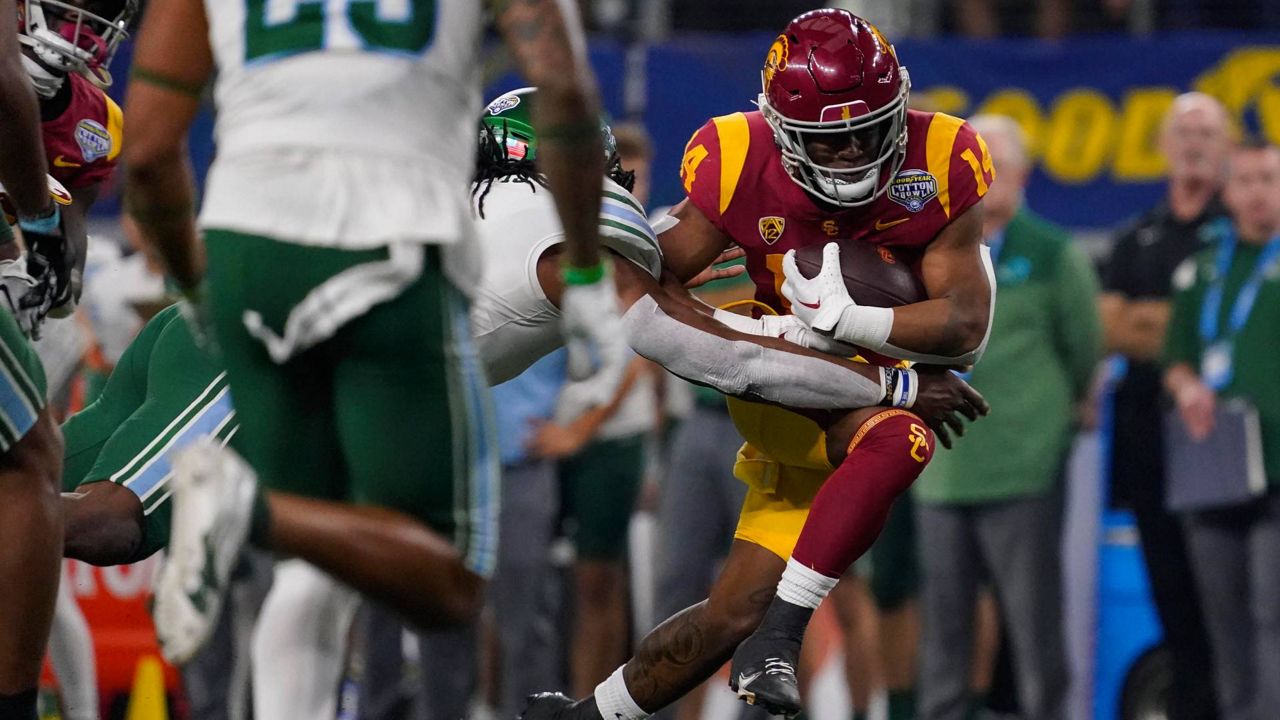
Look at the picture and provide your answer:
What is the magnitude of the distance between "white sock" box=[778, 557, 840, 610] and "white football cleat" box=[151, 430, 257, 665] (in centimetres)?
139

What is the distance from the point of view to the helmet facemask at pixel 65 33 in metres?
4.45

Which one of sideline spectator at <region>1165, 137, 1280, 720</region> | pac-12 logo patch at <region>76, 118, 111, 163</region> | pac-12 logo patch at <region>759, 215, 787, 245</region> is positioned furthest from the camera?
sideline spectator at <region>1165, 137, 1280, 720</region>

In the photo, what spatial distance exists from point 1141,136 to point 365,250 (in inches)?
234

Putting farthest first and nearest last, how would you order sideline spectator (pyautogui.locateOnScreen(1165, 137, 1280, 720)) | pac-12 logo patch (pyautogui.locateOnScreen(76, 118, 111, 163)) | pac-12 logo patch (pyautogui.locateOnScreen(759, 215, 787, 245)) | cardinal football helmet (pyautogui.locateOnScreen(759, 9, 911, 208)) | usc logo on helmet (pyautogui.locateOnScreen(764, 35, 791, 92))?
sideline spectator (pyautogui.locateOnScreen(1165, 137, 1280, 720))
pac-12 logo patch (pyautogui.locateOnScreen(76, 118, 111, 163))
pac-12 logo patch (pyautogui.locateOnScreen(759, 215, 787, 245))
usc logo on helmet (pyautogui.locateOnScreen(764, 35, 791, 92))
cardinal football helmet (pyautogui.locateOnScreen(759, 9, 911, 208))

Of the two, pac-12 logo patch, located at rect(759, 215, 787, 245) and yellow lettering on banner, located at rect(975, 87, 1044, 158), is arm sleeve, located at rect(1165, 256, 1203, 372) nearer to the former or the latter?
yellow lettering on banner, located at rect(975, 87, 1044, 158)

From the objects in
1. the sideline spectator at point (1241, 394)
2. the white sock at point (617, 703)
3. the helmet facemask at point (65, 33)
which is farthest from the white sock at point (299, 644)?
the sideline spectator at point (1241, 394)

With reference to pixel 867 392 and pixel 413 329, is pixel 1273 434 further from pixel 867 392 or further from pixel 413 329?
pixel 413 329

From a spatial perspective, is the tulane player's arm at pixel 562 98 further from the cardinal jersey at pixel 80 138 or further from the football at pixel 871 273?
the cardinal jersey at pixel 80 138

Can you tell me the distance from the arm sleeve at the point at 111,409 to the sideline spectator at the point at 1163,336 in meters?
3.74

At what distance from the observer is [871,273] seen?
4348 mm

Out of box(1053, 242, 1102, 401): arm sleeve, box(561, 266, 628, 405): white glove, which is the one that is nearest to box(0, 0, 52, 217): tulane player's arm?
box(561, 266, 628, 405): white glove

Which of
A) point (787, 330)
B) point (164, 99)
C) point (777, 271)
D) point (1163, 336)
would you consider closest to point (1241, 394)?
point (1163, 336)

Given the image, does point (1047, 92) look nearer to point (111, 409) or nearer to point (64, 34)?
point (111, 409)

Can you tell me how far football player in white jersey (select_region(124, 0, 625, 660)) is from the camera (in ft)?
10.4
